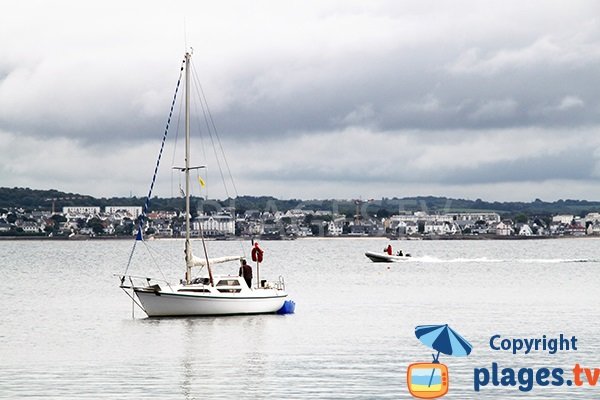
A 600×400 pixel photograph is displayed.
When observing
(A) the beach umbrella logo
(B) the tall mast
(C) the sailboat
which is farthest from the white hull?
(A) the beach umbrella logo

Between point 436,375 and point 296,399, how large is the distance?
4.06 meters

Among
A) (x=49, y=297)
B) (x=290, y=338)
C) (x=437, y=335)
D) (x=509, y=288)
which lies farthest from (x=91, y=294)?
(x=437, y=335)

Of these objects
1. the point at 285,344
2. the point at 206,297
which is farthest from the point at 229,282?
the point at 285,344

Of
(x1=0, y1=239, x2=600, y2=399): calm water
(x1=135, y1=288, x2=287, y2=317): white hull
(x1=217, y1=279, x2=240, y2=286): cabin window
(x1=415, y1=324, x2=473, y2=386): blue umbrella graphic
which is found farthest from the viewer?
(x1=217, y1=279, x2=240, y2=286): cabin window

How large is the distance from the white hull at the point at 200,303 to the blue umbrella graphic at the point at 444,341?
836cm

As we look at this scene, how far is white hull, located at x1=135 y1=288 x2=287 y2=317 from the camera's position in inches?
2056

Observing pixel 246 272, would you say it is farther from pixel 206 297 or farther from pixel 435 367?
pixel 435 367

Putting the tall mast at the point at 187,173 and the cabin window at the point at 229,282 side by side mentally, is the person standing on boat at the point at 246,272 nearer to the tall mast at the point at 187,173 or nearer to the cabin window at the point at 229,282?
the cabin window at the point at 229,282

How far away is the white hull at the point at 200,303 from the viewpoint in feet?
171

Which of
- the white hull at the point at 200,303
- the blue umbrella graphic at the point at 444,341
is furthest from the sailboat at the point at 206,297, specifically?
the blue umbrella graphic at the point at 444,341

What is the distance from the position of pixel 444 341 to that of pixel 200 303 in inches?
571

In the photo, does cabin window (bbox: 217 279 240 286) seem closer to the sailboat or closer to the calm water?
the sailboat

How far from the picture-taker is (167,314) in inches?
2080

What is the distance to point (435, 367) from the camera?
34531 millimetres
